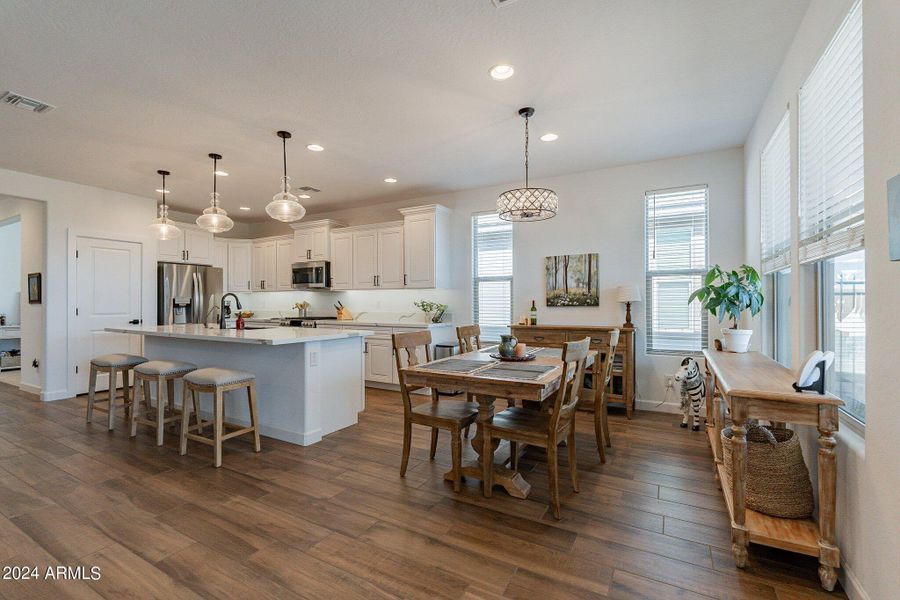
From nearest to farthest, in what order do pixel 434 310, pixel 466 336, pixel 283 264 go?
pixel 466 336, pixel 434 310, pixel 283 264

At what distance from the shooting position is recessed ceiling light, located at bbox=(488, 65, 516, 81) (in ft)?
8.77

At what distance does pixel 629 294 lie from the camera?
14.4ft

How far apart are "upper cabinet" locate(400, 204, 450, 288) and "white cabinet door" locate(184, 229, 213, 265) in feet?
11.4

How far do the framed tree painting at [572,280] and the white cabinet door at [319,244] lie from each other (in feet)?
11.5

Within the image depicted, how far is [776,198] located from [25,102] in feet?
18.2

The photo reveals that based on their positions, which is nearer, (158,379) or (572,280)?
(158,379)

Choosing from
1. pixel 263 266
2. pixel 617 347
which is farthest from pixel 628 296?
pixel 263 266

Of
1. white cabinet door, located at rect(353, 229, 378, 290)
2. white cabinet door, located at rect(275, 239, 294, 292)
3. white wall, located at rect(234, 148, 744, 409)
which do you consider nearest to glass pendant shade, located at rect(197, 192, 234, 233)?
white cabinet door, located at rect(353, 229, 378, 290)

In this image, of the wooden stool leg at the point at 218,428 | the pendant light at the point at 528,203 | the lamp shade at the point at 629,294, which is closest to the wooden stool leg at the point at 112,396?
the wooden stool leg at the point at 218,428

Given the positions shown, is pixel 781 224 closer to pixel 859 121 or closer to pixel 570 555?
pixel 859 121

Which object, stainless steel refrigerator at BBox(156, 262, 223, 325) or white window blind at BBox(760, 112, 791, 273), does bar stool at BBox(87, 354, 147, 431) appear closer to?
stainless steel refrigerator at BBox(156, 262, 223, 325)

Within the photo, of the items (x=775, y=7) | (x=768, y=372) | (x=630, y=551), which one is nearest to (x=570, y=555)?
(x=630, y=551)

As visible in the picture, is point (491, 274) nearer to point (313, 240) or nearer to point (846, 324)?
point (313, 240)

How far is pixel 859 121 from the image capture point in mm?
1689
